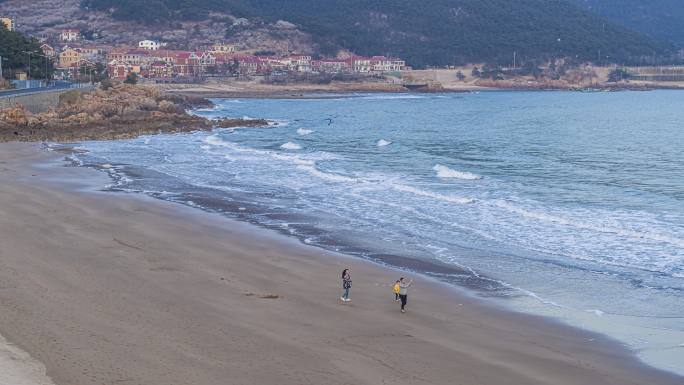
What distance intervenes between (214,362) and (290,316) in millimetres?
3218

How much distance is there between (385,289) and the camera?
62.8ft

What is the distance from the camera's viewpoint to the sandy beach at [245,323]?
529 inches

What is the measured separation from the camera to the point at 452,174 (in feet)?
128

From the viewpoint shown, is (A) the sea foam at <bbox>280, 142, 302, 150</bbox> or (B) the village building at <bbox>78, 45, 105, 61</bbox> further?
(B) the village building at <bbox>78, 45, 105, 61</bbox>

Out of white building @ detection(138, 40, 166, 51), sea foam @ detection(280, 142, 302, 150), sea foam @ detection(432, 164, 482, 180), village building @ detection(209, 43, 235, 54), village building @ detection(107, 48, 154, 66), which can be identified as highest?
white building @ detection(138, 40, 166, 51)

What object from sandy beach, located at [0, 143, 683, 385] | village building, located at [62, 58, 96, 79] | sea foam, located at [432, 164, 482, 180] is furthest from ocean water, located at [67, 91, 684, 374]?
village building, located at [62, 58, 96, 79]

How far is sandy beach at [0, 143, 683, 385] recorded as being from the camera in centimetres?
1343

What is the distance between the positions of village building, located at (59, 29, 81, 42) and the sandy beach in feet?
577

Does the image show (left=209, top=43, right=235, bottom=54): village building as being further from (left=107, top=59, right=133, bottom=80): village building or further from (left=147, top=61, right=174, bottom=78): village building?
(left=107, top=59, right=133, bottom=80): village building

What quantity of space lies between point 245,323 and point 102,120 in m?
48.3

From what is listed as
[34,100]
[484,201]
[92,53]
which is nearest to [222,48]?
→ [92,53]

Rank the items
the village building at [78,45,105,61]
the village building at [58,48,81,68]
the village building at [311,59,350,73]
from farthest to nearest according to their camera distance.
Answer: the village building at [311,59,350,73] < the village building at [78,45,105,61] < the village building at [58,48,81,68]

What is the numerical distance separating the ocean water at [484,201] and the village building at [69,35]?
137812 mm

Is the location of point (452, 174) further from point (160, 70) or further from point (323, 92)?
point (160, 70)
